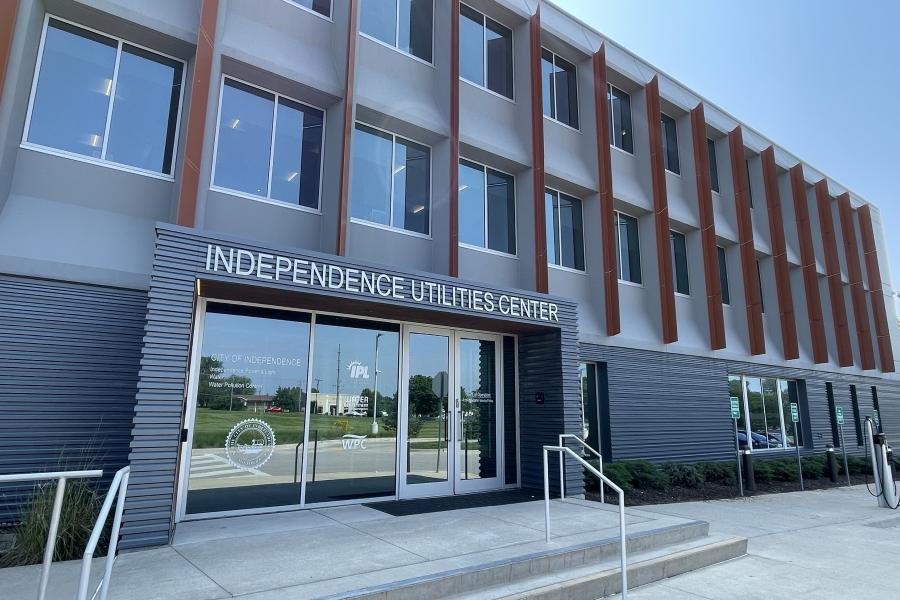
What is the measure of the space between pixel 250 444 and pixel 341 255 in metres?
3.10

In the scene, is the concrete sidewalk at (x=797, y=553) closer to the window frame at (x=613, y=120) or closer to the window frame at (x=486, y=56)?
the window frame at (x=613, y=120)

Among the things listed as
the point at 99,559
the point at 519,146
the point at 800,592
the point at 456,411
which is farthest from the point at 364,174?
the point at 800,592

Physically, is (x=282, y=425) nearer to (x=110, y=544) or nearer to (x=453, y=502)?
(x=453, y=502)

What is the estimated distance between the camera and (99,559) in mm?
5402

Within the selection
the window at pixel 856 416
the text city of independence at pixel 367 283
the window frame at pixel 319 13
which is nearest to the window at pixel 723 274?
the window at pixel 856 416

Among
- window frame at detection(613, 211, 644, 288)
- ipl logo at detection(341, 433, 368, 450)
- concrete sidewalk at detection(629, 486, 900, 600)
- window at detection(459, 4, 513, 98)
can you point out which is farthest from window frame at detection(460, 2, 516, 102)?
concrete sidewalk at detection(629, 486, 900, 600)

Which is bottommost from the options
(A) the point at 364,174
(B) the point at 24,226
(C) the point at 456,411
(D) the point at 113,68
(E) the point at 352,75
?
(C) the point at 456,411

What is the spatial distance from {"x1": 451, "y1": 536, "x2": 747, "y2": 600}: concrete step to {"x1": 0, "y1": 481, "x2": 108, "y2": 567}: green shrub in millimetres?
3823

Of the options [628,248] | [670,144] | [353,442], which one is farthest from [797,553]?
[670,144]

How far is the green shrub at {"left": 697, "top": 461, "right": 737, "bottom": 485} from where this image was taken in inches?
507

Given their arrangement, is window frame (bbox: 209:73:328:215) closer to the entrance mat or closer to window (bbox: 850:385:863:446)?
A: the entrance mat

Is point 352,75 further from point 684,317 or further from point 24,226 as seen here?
point 684,317

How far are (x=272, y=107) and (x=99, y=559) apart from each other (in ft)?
23.4

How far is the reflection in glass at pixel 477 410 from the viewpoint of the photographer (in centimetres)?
957
